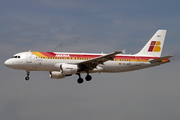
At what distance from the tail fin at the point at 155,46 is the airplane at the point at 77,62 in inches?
32.1

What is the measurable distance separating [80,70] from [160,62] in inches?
561

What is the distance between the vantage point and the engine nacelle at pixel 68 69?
53.3 m

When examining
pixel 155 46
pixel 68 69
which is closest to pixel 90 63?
pixel 68 69

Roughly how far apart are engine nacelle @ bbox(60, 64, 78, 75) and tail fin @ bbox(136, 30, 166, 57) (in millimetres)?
12815

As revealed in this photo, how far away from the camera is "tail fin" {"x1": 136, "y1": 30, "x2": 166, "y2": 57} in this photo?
203 ft

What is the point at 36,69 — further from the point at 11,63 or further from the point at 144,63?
the point at 144,63

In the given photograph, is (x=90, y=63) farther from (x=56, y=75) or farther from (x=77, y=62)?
(x=56, y=75)

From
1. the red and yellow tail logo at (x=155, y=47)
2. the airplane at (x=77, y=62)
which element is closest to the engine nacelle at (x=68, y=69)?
the airplane at (x=77, y=62)

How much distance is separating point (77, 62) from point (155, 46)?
1600 cm

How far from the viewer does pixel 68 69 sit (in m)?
53.5

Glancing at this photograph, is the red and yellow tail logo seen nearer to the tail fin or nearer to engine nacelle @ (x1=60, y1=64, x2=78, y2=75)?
the tail fin

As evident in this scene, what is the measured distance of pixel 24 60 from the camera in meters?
53.6

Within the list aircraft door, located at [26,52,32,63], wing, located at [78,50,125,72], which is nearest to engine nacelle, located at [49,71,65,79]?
wing, located at [78,50,125,72]

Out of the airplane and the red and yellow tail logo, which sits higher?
the red and yellow tail logo
